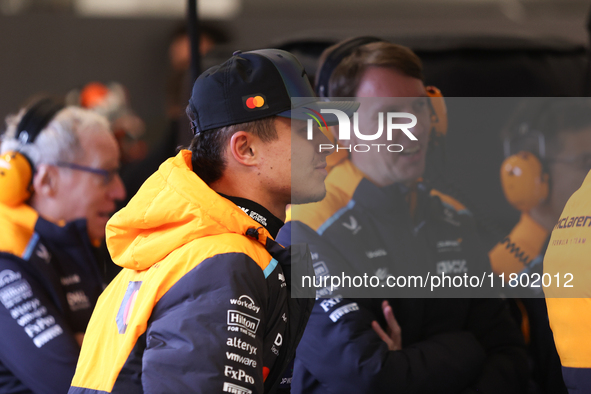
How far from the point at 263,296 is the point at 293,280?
12cm

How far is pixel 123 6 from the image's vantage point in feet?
14.8

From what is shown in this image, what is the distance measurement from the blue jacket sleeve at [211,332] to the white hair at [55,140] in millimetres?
1188

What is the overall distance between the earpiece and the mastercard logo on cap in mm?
1117

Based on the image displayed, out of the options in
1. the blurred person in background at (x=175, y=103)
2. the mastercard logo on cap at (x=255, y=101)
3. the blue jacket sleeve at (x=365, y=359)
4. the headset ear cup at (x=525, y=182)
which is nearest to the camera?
the mastercard logo on cap at (x=255, y=101)

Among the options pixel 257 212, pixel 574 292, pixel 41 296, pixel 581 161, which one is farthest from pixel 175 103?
pixel 574 292

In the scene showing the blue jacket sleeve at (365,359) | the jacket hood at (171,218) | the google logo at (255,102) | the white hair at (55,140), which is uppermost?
the white hair at (55,140)

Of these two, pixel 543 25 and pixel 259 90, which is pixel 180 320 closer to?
pixel 259 90

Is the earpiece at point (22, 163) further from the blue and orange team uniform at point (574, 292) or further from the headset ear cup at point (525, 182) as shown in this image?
the headset ear cup at point (525, 182)

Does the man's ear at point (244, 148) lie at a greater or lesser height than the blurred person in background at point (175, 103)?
lesser

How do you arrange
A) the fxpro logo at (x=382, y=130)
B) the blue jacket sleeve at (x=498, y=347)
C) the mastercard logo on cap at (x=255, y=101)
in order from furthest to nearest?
the fxpro logo at (x=382, y=130)
the blue jacket sleeve at (x=498, y=347)
the mastercard logo on cap at (x=255, y=101)

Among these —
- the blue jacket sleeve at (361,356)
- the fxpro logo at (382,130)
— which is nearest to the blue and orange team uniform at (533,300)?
the blue jacket sleeve at (361,356)

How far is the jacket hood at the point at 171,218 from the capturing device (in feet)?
3.44

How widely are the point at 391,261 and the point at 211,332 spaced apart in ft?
2.74

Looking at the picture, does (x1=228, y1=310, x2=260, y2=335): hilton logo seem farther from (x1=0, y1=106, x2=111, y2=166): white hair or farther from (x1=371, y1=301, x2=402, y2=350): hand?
(x1=0, y1=106, x2=111, y2=166): white hair
